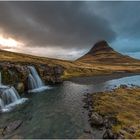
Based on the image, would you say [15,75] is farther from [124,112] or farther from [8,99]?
[124,112]

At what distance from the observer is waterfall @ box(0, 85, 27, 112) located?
52.9 meters

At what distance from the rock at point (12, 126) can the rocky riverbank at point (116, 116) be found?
1462 cm

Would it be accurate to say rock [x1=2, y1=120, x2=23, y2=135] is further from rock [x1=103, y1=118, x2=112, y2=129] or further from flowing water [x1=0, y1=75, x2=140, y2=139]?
rock [x1=103, y1=118, x2=112, y2=129]

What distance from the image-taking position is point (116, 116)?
43.5 m

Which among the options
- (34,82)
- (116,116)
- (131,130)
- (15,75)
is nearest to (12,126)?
(116,116)

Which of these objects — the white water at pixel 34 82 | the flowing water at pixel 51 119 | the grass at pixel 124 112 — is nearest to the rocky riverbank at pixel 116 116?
the grass at pixel 124 112

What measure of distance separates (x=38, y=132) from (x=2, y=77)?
43412 millimetres

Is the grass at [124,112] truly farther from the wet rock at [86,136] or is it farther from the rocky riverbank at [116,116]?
the wet rock at [86,136]

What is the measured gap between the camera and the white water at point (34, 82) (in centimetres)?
8265

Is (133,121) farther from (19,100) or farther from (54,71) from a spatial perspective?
(54,71)

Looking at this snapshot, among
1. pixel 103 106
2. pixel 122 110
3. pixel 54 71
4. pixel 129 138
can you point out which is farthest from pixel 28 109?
pixel 54 71

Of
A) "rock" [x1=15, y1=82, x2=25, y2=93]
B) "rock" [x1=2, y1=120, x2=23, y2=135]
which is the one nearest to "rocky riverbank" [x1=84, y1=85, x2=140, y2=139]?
"rock" [x1=2, y1=120, x2=23, y2=135]

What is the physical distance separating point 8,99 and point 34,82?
2884 cm

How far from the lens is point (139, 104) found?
177 ft
